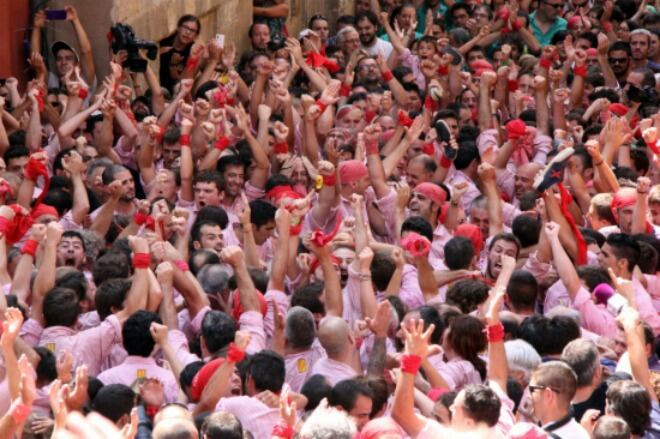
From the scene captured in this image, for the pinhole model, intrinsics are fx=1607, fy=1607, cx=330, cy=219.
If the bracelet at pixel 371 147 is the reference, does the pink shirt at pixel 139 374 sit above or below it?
below

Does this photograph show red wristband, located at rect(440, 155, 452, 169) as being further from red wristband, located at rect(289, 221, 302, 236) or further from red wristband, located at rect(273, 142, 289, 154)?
red wristband, located at rect(289, 221, 302, 236)

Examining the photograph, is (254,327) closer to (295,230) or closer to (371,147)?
(295,230)

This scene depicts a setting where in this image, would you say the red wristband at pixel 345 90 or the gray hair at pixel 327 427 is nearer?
A: the gray hair at pixel 327 427

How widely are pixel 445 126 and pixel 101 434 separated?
22.5 ft

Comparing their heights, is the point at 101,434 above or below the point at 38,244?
above

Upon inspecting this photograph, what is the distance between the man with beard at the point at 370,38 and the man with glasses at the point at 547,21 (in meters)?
2.04

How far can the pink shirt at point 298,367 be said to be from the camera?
8.34 m

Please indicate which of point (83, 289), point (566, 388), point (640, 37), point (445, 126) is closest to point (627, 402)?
point (566, 388)

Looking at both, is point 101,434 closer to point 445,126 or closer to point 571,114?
point 445,126

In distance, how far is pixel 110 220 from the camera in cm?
1020

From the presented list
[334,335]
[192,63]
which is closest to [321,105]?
[192,63]

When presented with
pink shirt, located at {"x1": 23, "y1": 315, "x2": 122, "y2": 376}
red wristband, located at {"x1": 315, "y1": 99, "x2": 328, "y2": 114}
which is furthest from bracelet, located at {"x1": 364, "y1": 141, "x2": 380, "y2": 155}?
pink shirt, located at {"x1": 23, "y1": 315, "x2": 122, "y2": 376}

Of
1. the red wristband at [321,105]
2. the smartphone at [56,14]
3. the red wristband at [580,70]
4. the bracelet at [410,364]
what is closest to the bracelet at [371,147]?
the red wristband at [321,105]

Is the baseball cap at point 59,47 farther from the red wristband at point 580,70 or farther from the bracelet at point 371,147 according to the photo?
the red wristband at point 580,70
